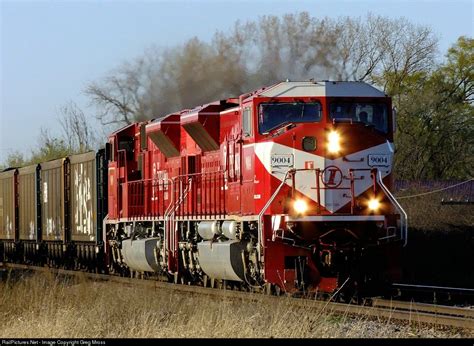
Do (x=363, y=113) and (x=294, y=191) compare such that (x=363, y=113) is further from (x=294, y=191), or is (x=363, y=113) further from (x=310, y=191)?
(x=294, y=191)

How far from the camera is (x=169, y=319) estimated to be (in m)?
11.5

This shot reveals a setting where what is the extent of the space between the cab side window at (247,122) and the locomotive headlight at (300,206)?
1.45 metres

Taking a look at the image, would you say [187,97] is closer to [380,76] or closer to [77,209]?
[77,209]

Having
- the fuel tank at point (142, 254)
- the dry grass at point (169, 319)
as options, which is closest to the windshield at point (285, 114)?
the dry grass at point (169, 319)

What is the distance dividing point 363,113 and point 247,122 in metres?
1.90

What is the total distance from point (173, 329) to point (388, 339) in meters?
2.37

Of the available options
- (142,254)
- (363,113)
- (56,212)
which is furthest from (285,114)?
(56,212)

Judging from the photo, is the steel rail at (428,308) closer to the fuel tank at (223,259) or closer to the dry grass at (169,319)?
the dry grass at (169,319)

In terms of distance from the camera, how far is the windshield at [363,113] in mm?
15078

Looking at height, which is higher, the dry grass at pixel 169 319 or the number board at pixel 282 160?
the number board at pixel 282 160

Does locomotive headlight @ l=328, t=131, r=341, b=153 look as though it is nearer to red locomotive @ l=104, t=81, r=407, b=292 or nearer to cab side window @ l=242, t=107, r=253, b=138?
red locomotive @ l=104, t=81, r=407, b=292

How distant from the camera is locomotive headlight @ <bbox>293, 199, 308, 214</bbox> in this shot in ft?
47.6

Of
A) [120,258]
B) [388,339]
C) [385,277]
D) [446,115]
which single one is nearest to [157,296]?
[385,277]

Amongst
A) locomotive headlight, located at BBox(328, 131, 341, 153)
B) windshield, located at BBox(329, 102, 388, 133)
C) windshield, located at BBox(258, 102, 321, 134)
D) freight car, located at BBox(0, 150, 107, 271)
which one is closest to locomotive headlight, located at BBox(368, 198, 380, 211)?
locomotive headlight, located at BBox(328, 131, 341, 153)
